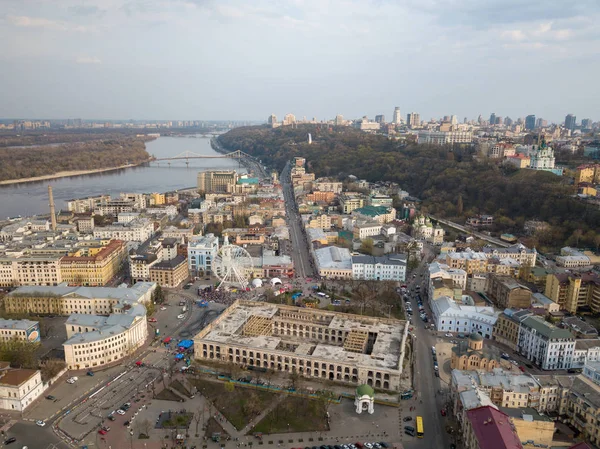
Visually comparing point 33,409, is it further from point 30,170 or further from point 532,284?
point 30,170

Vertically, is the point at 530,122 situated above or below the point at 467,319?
above

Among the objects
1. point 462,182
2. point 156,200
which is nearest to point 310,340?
point 156,200

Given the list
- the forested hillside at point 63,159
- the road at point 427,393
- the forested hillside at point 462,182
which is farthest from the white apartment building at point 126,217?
the forested hillside at point 63,159

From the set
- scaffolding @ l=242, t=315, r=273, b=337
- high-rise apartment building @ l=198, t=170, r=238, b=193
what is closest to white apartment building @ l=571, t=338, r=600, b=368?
scaffolding @ l=242, t=315, r=273, b=337

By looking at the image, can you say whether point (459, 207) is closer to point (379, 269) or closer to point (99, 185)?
point (379, 269)

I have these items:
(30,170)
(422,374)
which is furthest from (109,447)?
(30,170)

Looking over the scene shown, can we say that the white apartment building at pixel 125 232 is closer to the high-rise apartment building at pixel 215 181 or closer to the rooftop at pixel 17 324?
the rooftop at pixel 17 324
